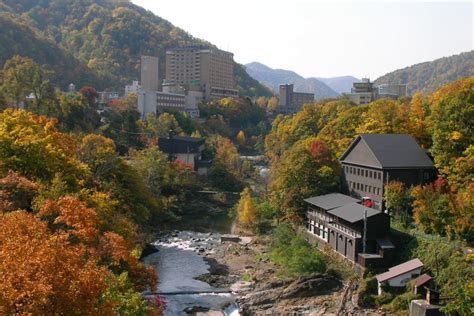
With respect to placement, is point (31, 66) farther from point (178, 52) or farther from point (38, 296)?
point (178, 52)

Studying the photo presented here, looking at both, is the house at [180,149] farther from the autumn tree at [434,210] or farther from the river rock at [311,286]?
the autumn tree at [434,210]

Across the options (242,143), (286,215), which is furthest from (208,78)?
(286,215)

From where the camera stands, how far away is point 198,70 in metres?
125

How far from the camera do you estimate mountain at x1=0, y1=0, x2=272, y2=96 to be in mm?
95688

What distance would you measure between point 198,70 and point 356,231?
102344 millimetres

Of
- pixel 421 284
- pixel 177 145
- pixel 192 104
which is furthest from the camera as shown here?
pixel 192 104

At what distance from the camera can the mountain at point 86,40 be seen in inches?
3767

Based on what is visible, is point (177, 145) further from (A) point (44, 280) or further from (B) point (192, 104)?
(A) point (44, 280)

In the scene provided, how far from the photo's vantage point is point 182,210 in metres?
49.9

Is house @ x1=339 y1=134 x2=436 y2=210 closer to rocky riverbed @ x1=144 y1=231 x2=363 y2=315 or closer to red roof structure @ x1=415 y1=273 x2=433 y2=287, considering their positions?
rocky riverbed @ x1=144 y1=231 x2=363 y2=315

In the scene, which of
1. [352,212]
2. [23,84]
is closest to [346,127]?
[352,212]

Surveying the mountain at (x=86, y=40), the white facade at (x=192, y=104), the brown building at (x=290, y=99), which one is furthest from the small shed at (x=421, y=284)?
the brown building at (x=290, y=99)

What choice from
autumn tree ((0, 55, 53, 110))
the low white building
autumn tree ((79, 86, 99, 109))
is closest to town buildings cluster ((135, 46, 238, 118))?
the low white building

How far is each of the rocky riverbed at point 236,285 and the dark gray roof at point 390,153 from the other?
30.1 ft
